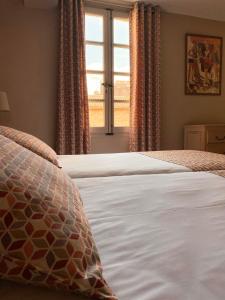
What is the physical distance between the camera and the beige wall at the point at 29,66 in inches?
123

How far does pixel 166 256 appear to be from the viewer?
596mm

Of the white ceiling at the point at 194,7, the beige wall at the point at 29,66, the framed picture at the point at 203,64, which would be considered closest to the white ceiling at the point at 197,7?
the white ceiling at the point at 194,7

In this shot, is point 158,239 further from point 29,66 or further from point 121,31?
point 121,31

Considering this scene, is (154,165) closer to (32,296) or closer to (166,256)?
(166,256)

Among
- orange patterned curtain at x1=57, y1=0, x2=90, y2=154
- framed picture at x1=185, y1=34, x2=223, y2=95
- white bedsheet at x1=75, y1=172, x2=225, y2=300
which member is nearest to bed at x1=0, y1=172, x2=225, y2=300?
white bedsheet at x1=75, y1=172, x2=225, y2=300

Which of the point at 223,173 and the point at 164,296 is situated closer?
the point at 164,296

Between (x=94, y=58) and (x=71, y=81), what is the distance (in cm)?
51

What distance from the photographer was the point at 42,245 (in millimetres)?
429

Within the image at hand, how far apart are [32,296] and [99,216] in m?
0.43

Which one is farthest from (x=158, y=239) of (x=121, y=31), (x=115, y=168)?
(x=121, y=31)

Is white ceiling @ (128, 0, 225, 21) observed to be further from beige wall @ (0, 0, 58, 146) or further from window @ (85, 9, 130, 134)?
beige wall @ (0, 0, 58, 146)

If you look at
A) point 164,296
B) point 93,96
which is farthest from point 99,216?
point 93,96

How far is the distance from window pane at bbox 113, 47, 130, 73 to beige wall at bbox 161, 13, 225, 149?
0.50 metres

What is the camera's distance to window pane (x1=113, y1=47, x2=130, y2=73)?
140 inches
